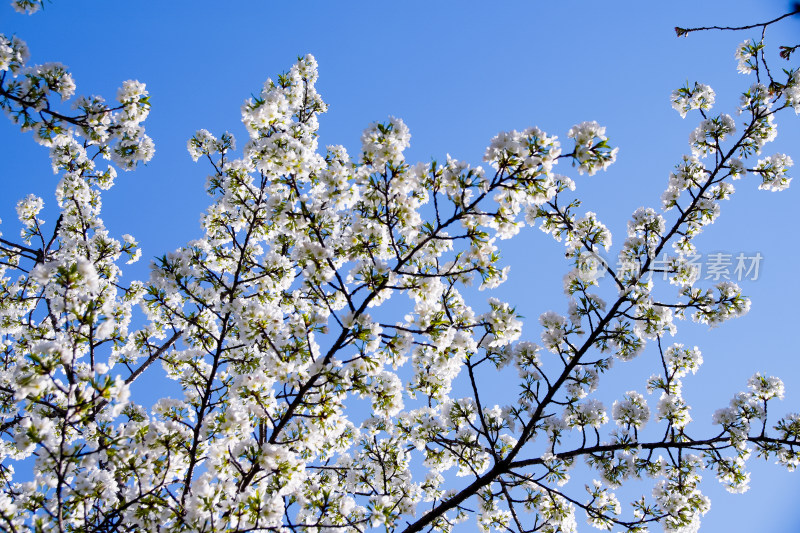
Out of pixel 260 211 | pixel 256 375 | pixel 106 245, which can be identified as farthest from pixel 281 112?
pixel 106 245

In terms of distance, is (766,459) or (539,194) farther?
(766,459)

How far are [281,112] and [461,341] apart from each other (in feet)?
13.1

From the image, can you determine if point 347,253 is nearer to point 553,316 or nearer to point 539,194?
point 539,194

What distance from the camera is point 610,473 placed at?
21.7 ft

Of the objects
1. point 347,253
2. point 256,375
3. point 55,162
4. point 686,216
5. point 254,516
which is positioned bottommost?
point 254,516

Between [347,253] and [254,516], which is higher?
[347,253]

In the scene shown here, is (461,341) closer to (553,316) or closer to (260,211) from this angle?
(553,316)

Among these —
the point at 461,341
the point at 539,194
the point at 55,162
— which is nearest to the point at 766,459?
the point at 461,341

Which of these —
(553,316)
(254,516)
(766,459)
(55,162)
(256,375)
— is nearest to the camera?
(254,516)

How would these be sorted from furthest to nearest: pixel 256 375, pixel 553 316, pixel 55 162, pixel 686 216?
1. pixel 55 162
2. pixel 686 216
3. pixel 553 316
4. pixel 256 375

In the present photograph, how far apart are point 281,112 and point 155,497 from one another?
16.4ft

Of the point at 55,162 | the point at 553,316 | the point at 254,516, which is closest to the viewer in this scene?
the point at 254,516

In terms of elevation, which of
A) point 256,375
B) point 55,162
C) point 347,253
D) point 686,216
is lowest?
point 256,375

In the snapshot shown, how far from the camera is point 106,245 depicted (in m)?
8.70
